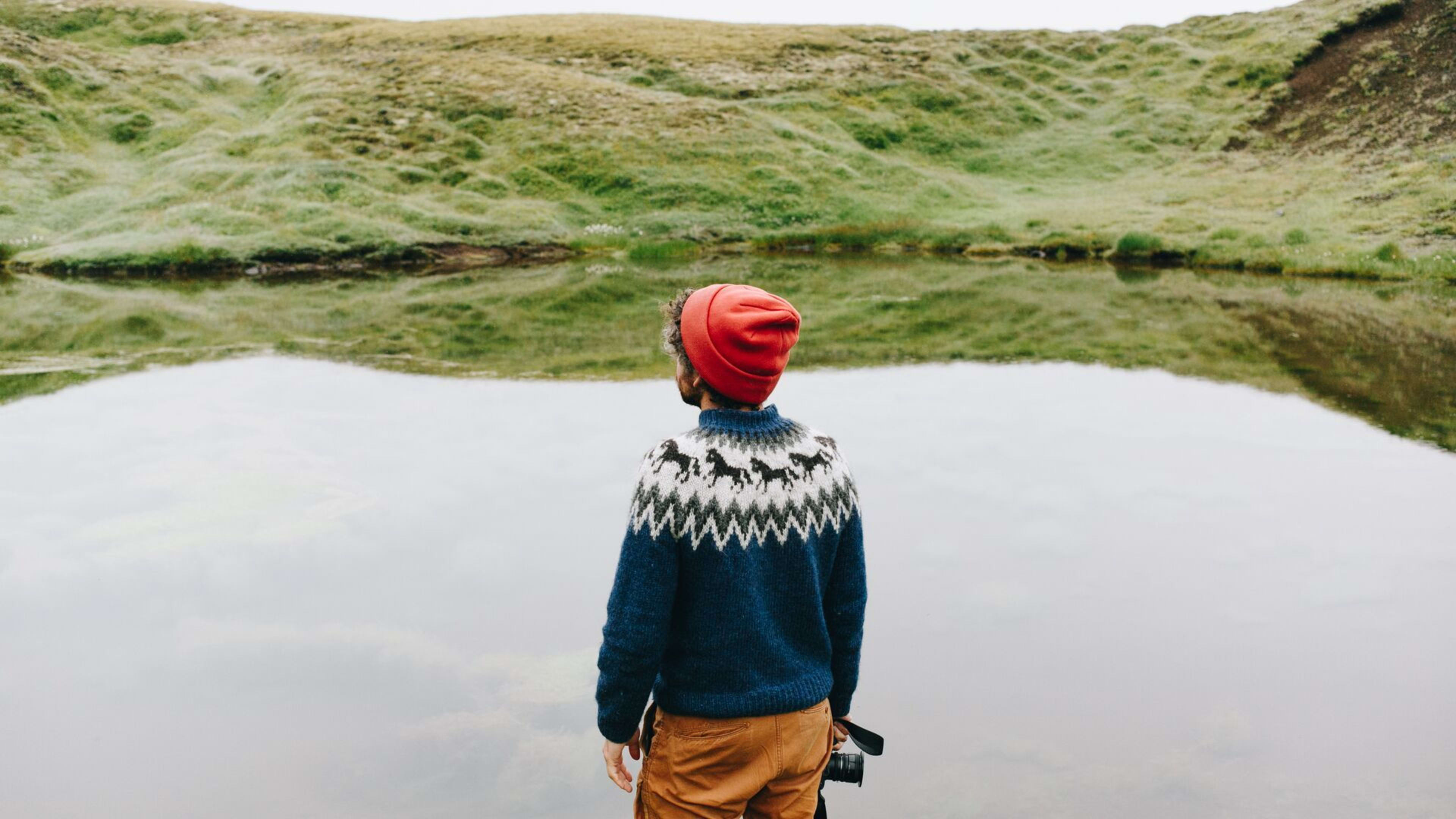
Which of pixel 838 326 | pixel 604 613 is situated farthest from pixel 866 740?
pixel 838 326

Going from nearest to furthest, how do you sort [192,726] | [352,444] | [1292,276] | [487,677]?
[192,726] < [487,677] < [352,444] < [1292,276]

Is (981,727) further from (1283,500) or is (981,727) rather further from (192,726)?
(1283,500)

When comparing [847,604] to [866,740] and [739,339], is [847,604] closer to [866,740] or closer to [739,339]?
[866,740]

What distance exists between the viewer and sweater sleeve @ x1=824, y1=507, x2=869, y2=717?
10.7 feet

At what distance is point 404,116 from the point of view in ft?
150

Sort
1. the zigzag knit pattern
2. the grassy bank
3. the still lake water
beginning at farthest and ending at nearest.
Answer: the grassy bank, the still lake water, the zigzag knit pattern

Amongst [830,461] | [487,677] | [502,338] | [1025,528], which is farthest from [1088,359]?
[830,461]

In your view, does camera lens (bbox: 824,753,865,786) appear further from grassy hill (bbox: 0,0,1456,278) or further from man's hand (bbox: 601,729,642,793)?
grassy hill (bbox: 0,0,1456,278)

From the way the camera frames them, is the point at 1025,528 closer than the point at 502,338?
Yes

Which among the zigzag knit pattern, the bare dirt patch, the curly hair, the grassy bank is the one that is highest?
the bare dirt patch

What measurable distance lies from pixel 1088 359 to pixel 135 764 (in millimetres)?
12944

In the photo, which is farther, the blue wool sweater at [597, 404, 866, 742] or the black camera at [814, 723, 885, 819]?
the black camera at [814, 723, 885, 819]

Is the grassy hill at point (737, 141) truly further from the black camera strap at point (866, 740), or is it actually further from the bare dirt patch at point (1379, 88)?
the black camera strap at point (866, 740)

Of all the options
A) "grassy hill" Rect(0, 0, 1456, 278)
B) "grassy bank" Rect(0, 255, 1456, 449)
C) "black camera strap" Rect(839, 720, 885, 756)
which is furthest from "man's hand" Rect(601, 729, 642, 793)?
"grassy hill" Rect(0, 0, 1456, 278)
